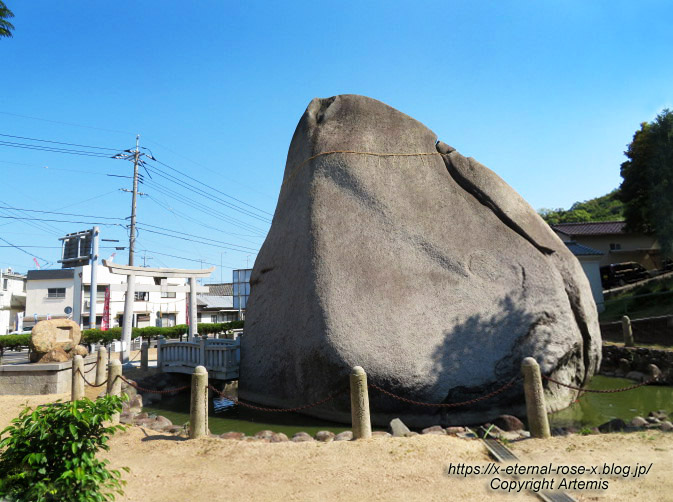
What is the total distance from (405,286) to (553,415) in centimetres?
360

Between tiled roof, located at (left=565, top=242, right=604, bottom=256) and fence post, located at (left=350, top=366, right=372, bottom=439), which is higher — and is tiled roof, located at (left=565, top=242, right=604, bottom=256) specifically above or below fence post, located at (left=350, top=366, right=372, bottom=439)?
above

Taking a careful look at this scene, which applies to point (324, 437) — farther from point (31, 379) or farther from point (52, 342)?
point (52, 342)

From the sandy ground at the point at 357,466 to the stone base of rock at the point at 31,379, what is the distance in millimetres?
4642

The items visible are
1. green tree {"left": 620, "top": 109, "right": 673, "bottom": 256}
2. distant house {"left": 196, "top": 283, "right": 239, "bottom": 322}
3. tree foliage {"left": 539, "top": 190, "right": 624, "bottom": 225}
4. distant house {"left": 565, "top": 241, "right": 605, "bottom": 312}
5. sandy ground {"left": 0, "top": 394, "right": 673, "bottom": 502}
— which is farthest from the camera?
tree foliage {"left": 539, "top": 190, "right": 624, "bottom": 225}

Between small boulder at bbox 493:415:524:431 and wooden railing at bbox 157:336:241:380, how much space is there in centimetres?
622

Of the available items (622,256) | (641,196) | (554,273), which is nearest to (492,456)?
(554,273)

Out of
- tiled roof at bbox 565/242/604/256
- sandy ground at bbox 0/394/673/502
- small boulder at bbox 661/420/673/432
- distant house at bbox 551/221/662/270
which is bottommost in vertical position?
sandy ground at bbox 0/394/673/502

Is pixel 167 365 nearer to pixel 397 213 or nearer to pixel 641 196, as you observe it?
pixel 397 213

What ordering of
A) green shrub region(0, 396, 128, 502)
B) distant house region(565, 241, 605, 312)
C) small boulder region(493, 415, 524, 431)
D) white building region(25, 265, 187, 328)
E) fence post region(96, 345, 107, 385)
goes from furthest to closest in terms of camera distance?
white building region(25, 265, 187, 328)
distant house region(565, 241, 605, 312)
fence post region(96, 345, 107, 385)
small boulder region(493, 415, 524, 431)
green shrub region(0, 396, 128, 502)

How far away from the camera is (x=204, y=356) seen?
1113 cm

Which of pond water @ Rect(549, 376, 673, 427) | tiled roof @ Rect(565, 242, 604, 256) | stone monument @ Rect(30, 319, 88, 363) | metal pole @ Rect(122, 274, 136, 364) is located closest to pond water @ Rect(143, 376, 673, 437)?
pond water @ Rect(549, 376, 673, 427)

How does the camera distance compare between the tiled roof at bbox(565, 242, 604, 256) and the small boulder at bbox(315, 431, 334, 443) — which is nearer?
the small boulder at bbox(315, 431, 334, 443)

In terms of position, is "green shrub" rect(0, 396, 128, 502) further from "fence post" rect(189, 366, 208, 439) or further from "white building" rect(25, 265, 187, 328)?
"white building" rect(25, 265, 187, 328)

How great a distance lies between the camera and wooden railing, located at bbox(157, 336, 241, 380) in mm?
10391
